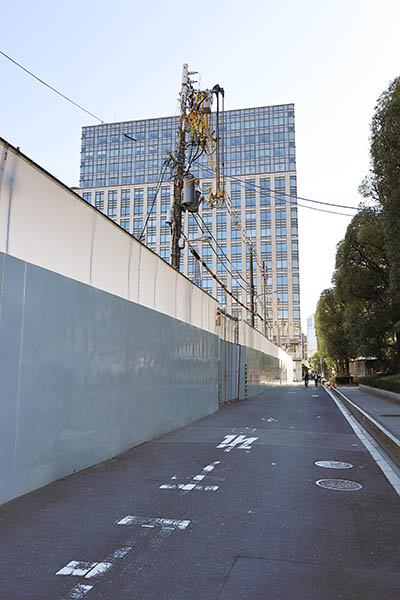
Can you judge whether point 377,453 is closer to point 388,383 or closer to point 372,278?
point 388,383

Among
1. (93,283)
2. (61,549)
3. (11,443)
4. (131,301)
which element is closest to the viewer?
(61,549)

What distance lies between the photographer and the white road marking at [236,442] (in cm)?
Answer: 905

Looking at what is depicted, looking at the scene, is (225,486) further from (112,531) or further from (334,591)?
(334,591)

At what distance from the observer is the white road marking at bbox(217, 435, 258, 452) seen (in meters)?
9.05

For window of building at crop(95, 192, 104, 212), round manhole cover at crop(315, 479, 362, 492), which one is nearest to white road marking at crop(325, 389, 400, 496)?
round manhole cover at crop(315, 479, 362, 492)

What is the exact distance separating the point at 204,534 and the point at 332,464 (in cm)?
408

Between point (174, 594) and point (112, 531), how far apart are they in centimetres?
141

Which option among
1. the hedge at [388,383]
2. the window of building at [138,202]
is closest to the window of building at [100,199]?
the window of building at [138,202]

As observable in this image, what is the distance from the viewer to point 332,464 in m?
7.57

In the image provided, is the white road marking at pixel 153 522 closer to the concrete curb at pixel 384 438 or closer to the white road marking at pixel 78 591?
the white road marking at pixel 78 591

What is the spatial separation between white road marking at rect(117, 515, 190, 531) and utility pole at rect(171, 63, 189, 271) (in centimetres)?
1030

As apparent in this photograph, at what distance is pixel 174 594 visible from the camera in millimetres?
3029

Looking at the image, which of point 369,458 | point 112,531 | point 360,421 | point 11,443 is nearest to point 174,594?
point 112,531

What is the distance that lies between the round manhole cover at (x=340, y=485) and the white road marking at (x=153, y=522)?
2444mm
